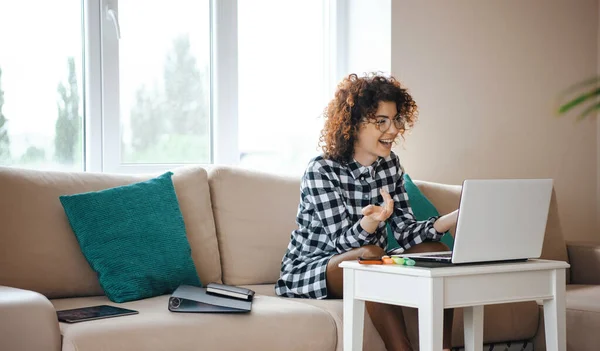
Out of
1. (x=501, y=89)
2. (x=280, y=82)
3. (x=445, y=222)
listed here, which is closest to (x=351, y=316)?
(x=445, y=222)

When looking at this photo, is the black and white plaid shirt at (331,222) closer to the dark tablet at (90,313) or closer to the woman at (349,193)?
the woman at (349,193)

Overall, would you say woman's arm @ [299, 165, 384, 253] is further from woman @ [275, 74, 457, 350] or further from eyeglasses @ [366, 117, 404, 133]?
eyeglasses @ [366, 117, 404, 133]

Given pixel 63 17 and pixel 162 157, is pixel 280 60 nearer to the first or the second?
pixel 162 157

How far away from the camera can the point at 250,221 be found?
3.02 m

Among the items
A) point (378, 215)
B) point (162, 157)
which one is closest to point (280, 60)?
point (162, 157)

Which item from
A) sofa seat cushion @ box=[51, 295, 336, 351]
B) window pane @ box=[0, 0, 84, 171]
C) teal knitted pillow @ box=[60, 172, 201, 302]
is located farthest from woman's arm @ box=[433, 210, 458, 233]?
window pane @ box=[0, 0, 84, 171]

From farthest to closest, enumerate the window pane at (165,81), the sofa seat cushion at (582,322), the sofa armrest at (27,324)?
the window pane at (165,81) → the sofa seat cushion at (582,322) → the sofa armrest at (27,324)

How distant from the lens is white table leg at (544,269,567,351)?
231cm

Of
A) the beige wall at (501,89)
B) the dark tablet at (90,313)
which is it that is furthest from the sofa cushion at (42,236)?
the beige wall at (501,89)

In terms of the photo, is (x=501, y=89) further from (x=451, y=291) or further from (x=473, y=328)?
(x=451, y=291)

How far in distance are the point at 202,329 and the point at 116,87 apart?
4.51 feet

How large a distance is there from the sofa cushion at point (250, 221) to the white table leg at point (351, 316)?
0.74 metres

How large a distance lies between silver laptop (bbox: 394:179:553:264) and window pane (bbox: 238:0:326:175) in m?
1.56

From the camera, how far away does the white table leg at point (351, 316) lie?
2.25 m
